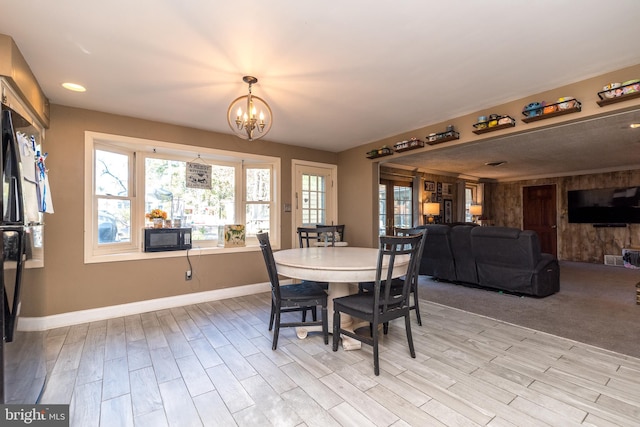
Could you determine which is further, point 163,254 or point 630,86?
point 163,254

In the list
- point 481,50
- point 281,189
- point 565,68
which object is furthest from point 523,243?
point 281,189

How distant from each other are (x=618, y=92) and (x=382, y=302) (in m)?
2.51

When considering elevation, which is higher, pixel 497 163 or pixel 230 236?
pixel 497 163

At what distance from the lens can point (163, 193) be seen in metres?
3.85

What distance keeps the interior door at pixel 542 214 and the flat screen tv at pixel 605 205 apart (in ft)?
1.46

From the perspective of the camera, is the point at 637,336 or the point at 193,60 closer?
the point at 193,60

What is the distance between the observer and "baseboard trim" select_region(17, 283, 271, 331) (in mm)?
3043

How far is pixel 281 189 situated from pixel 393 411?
347 cm

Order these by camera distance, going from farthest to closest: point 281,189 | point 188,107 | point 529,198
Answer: point 529,198 → point 281,189 → point 188,107

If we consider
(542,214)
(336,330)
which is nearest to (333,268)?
(336,330)

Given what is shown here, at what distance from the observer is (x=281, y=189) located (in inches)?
182

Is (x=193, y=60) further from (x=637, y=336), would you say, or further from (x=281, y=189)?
(x=637, y=336)

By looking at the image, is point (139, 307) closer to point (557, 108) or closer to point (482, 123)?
point (482, 123)

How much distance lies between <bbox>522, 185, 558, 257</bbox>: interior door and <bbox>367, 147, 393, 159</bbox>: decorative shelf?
6.11 metres
